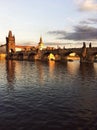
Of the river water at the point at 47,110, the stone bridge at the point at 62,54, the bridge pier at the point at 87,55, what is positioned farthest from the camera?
the stone bridge at the point at 62,54

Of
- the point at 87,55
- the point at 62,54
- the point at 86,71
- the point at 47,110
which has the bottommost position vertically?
the point at 47,110

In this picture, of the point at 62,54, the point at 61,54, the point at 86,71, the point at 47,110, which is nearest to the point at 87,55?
the point at 62,54

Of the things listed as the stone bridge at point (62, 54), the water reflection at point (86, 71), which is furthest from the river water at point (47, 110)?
the stone bridge at point (62, 54)

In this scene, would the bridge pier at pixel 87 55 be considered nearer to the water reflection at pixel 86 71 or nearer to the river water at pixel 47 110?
the water reflection at pixel 86 71

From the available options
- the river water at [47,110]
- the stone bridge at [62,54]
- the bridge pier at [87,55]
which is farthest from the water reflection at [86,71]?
the bridge pier at [87,55]

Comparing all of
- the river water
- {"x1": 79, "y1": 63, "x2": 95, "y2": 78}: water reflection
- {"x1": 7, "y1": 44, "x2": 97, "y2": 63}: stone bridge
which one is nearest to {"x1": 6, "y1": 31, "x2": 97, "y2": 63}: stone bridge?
{"x1": 7, "y1": 44, "x2": 97, "y2": 63}: stone bridge

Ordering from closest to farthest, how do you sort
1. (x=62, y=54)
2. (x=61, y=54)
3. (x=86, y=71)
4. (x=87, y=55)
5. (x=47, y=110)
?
1. (x=47, y=110)
2. (x=86, y=71)
3. (x=87, y=55)
4. (x=62, y=54)
5. (x=61, y=54)

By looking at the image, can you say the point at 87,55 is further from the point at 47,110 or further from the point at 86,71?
the point at 47,110

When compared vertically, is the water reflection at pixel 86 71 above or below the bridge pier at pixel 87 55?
below

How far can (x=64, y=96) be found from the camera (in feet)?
83.6

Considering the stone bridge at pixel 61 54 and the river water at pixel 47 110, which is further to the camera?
the stone bridge at pixel 61 54

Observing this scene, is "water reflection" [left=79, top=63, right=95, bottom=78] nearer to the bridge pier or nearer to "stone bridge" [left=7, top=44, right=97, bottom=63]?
"stone bridge" [left=7, top=44, right=97, bottom=63]

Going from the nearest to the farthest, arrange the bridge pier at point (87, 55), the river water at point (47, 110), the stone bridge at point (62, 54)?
1. the river water at point (47, 110)
2. the bridge pier at point (87, 55)
3. the stone bridge at point (62, 54)

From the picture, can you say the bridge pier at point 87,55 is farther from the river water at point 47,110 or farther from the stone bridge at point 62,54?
the river water at point 47,110
